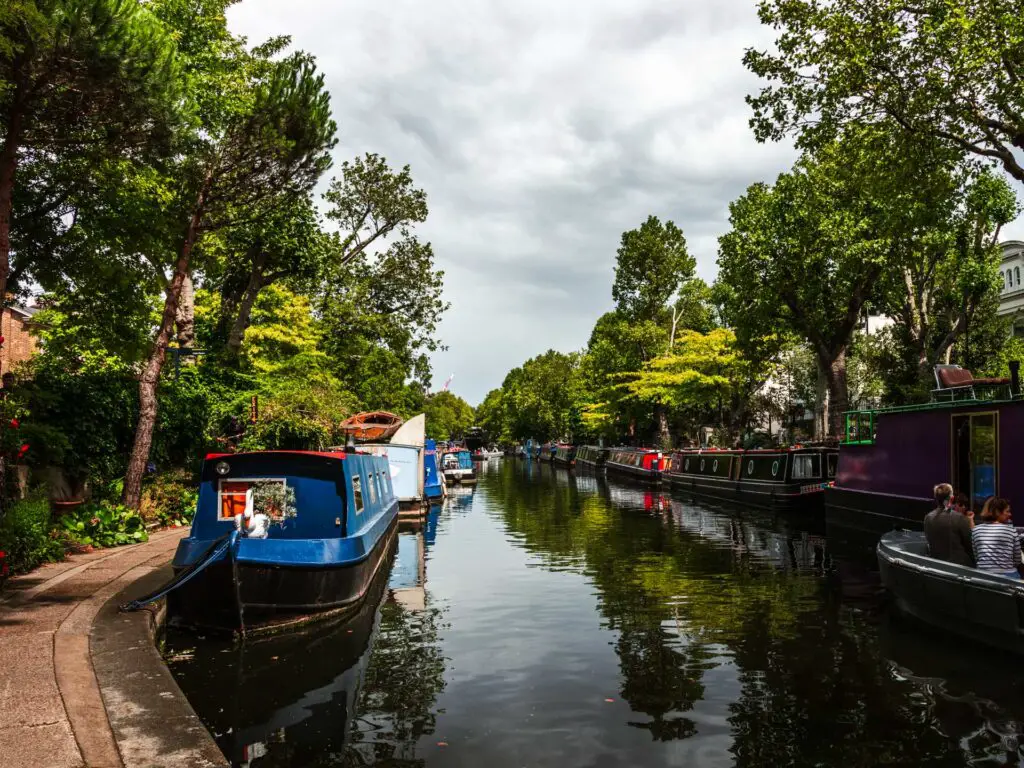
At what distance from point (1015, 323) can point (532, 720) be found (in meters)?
50.7

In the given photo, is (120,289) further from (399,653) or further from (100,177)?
(399,653)

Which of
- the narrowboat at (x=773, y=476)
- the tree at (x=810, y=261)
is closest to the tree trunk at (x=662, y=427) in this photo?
the narrowboat at (x=773, y=476)

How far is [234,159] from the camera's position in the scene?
18281mm

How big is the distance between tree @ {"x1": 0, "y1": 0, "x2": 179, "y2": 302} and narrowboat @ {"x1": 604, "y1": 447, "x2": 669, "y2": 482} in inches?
1444

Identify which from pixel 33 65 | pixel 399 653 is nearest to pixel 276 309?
pixel 33 65

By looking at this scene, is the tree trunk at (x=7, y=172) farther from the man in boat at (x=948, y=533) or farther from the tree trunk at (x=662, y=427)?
the tree trunk at (x=662, y=427)

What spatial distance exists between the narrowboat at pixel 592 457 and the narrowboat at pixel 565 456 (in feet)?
9.14

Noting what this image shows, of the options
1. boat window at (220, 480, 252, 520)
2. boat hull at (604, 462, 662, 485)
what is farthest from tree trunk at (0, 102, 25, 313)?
boat hull at (604, 462, 662, 485)

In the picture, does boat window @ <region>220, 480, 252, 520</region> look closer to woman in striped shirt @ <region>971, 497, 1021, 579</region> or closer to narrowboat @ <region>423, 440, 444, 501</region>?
woman in striped shirt @ <region>971, 497, 1021, 579</region>

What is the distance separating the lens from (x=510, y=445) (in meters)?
142

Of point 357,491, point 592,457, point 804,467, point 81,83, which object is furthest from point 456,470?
point 81,83

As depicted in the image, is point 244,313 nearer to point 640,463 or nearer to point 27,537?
point 27,537

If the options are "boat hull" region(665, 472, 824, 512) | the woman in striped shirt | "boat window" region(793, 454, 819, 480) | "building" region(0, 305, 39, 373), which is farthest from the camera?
"building" region(0, 305, 39, 373)

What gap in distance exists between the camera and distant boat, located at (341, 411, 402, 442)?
27.5 meters
